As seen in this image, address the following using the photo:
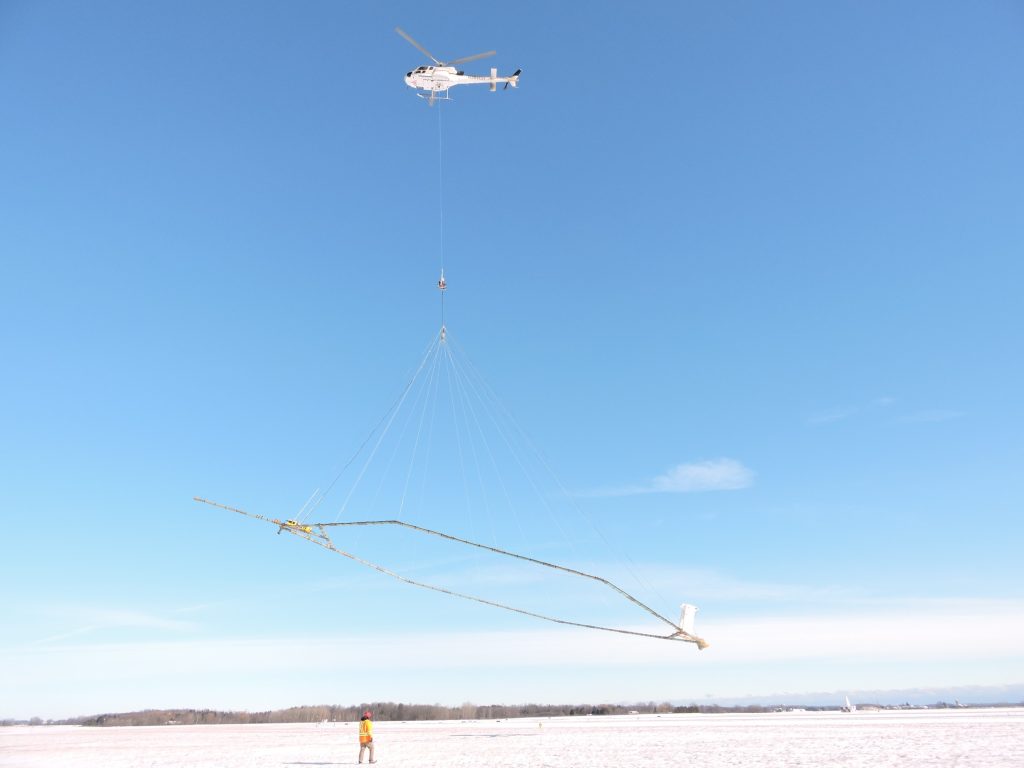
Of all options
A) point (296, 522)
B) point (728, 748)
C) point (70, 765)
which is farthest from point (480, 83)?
point (70, 765)

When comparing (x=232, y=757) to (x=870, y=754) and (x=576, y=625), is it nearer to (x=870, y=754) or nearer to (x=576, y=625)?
(x=576, y=625)

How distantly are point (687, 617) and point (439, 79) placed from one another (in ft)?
70.2

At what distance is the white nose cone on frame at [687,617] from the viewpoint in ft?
75.2

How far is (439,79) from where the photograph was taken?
28125 millimetres

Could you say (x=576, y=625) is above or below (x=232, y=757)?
above

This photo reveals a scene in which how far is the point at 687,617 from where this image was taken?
909 inches

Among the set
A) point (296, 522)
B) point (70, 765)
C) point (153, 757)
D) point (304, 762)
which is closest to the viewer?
point (296, 522)

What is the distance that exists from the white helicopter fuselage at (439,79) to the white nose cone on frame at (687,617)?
68.4ft

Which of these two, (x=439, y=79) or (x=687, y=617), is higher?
(x=439, y=79)

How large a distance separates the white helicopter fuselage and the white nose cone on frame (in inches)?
821

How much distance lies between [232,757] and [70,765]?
5066 millimetres

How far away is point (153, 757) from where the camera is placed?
27812 mm

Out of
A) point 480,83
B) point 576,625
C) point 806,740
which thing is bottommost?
point 806,740

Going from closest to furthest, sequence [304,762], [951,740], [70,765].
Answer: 1. [304,762]
2. [70,765]
3. [951,740]
